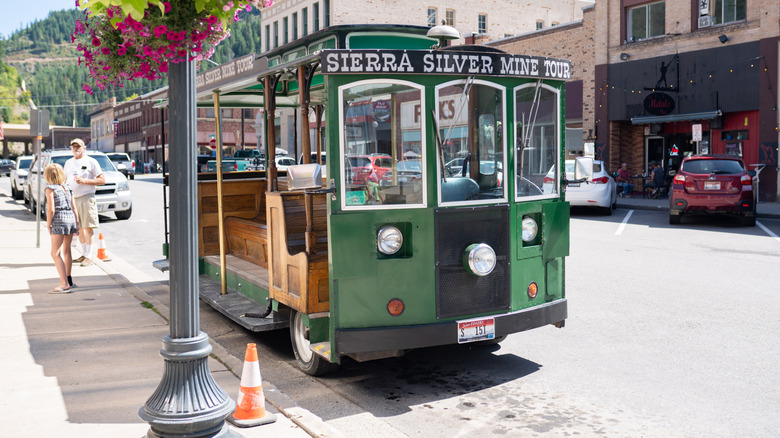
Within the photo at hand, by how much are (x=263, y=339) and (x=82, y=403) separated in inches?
93.7

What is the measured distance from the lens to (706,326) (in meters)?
7.21

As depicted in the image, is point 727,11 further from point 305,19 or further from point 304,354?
point 305,19

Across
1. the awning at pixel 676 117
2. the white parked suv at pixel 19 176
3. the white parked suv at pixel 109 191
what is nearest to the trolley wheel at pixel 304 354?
the white parked suv at pixel 109 191

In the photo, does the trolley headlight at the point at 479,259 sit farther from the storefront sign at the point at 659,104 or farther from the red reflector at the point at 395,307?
the storefront sign at the point at 659,104

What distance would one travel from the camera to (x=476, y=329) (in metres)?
5.57

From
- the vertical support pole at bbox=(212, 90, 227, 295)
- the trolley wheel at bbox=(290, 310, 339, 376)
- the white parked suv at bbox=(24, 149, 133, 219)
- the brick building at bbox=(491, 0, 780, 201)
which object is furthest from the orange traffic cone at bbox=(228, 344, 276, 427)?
the brick building at bbox=(491, 0, 780, 201)

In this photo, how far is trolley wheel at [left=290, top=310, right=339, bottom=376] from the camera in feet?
19.0

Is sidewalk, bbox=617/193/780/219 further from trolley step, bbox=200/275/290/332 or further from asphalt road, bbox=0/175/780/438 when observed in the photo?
trolley step, bbox=200/275/290/332

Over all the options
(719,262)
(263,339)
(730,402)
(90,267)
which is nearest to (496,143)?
(730,402)

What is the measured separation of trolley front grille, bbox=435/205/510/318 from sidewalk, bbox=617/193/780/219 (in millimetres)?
16558

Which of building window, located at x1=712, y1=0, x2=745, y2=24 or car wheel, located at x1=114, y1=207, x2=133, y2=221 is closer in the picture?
car wheel, located at x1=114, y1=207, x2=133, y2=221

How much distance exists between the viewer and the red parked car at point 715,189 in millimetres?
16672

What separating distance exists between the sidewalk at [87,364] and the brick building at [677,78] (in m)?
20.3

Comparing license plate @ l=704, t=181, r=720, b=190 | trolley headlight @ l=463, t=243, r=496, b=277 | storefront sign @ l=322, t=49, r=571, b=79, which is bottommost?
trolley headlight @ l=463, t=243, r=496, b=277
